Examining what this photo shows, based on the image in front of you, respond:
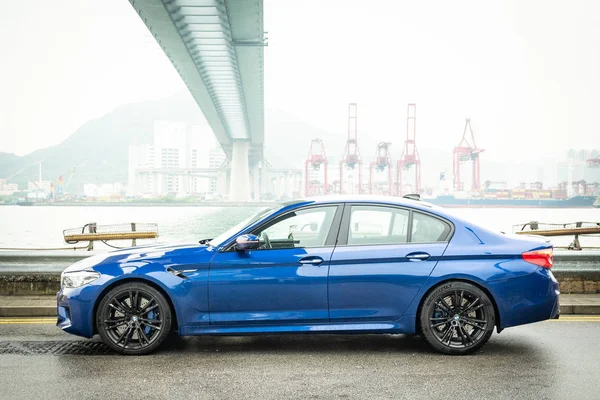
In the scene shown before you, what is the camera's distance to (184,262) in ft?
18.0

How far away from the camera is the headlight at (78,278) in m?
5.52

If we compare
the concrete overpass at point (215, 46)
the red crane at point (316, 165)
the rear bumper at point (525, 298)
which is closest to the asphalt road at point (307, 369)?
the rear bumper at point (525, 298)

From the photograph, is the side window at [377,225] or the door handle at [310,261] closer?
the door handle at [310,261]

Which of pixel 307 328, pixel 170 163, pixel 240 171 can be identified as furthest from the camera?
pixel 170 163

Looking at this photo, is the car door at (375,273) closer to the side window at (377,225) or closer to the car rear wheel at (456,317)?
the side window at (377,225)

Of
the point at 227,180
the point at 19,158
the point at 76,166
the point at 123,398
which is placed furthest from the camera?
the point at 19,158

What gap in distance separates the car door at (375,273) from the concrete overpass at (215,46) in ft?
78.6

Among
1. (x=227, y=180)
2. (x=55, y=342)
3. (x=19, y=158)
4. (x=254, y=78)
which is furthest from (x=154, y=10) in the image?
(x=19, y=158)

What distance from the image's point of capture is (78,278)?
18.2 ft

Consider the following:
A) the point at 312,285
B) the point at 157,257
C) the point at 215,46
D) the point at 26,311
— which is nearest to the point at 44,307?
the point at 26,311

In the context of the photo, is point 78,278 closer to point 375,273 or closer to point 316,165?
point 375,273

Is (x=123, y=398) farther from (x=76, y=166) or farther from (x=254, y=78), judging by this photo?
(x=76, y=166)

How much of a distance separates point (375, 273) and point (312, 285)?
1.81 ft

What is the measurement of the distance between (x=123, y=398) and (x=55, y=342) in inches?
81.5
